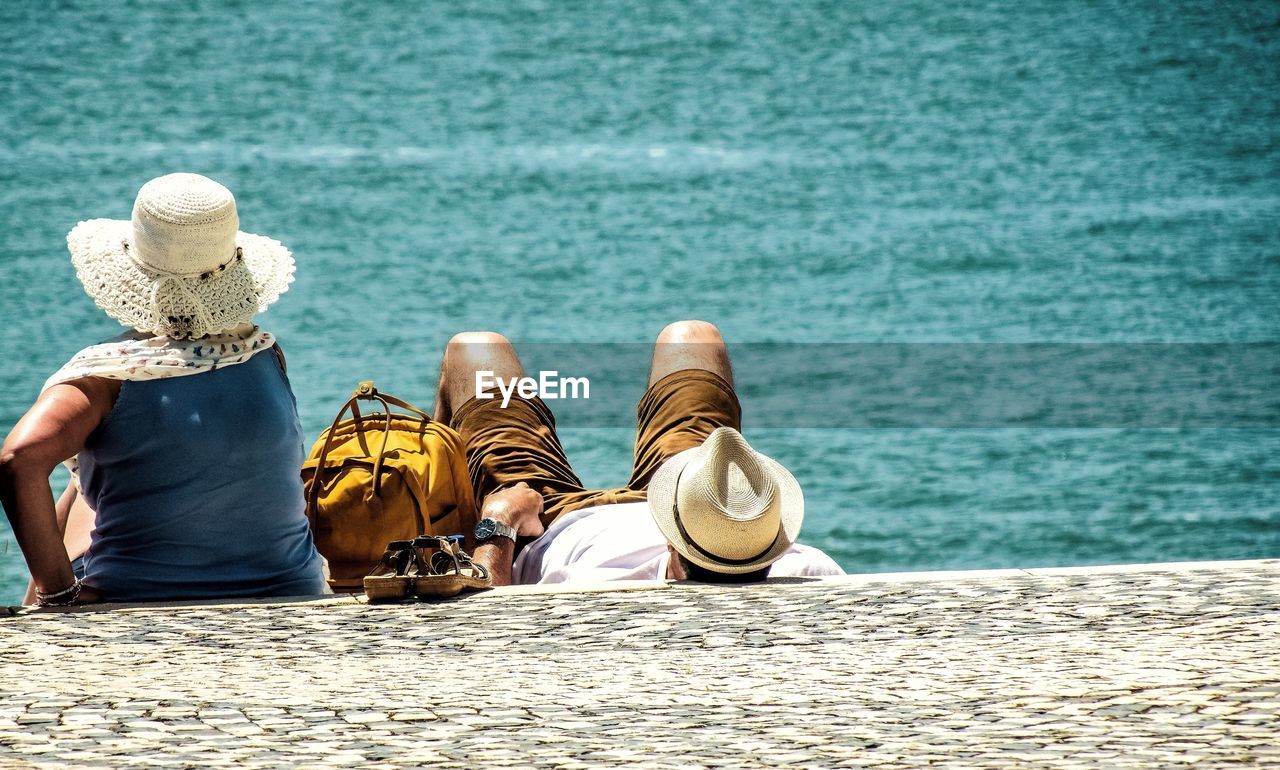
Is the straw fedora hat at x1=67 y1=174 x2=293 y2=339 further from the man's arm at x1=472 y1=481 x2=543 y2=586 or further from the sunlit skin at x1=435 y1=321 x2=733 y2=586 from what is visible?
the sunlit skin at x1=435 y1=321 x2=733 y2=586

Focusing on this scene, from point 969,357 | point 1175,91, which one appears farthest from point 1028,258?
point 1175,91

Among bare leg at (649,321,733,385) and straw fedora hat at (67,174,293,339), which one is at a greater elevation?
straw fedora hat at (67,174,293,339)

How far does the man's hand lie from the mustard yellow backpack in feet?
0.97

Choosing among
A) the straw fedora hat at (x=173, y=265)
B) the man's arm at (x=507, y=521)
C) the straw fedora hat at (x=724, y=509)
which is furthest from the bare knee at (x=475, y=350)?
the straw fedora hat at (x=173, y=265)

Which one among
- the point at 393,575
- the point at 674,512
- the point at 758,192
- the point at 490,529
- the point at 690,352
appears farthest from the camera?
the point at 758,192

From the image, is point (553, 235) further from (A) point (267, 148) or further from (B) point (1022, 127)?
(B) point (1022, 127)

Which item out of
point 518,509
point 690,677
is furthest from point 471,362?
point 690,677

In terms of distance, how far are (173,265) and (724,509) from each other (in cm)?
134

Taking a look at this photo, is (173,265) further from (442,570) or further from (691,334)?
(691,334)

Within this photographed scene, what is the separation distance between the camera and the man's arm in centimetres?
425

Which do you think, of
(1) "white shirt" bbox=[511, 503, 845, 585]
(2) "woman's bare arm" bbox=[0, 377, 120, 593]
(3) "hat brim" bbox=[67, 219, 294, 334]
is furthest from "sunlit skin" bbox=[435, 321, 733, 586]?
(2) "woman's bare arm" bbox=[0, 377, 120, 593]

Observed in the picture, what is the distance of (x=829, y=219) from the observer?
131 feet

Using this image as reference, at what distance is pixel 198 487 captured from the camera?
3570mm

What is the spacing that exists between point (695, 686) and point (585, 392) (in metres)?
18.9
